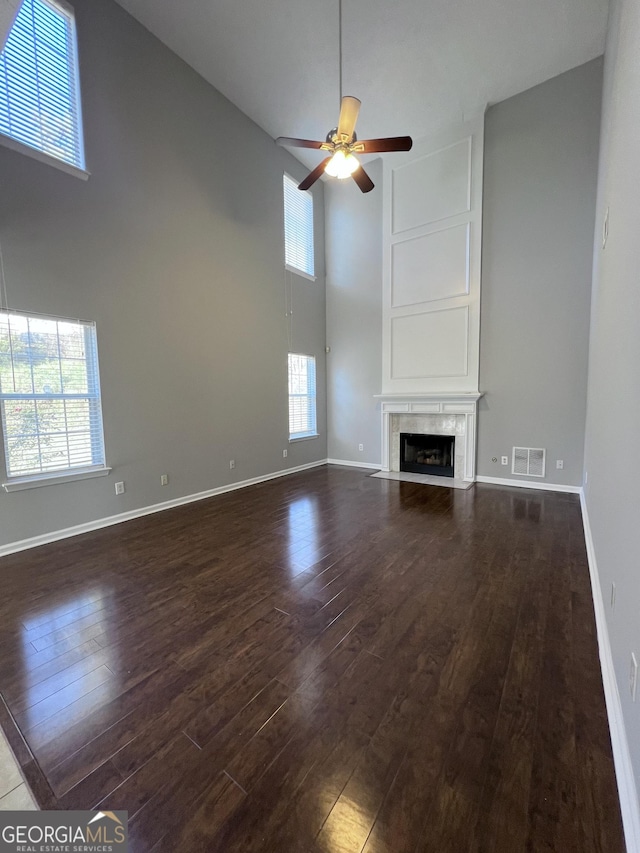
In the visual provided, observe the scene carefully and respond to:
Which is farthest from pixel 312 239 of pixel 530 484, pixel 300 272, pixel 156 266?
pixel 530 484

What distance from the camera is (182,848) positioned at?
1.00 meters

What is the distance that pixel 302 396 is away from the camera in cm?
638

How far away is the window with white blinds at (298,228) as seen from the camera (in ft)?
19.2

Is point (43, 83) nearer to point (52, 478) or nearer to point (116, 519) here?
point (52, 478)

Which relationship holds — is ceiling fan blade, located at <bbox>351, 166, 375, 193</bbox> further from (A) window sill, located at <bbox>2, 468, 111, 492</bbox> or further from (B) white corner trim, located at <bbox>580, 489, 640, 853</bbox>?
(B) white corner trim, located at <bbox>580, 489, 640, 853</bbox>

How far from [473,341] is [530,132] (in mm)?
2737

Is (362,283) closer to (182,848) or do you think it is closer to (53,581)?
(53,581)

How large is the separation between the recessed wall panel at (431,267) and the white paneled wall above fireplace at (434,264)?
1 cm

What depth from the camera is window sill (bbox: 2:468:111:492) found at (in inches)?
118

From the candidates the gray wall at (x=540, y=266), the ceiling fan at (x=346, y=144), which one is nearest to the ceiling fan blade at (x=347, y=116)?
the ceiling fan at (x=346, y=144)

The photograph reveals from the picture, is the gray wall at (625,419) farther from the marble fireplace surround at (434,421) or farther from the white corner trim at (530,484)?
the marble fireplace surround at (434,421)

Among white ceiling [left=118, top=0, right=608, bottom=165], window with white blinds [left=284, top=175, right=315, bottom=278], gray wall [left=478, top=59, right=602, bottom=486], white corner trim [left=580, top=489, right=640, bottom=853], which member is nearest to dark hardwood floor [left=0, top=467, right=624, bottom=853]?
white corner trim [left=580, top=489, right=640, bottom=853]

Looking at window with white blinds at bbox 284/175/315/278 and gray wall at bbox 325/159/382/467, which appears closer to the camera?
window with white blinds at bbox 284/175/315/278

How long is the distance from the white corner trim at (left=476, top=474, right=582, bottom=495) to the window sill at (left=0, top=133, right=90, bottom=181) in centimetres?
598
